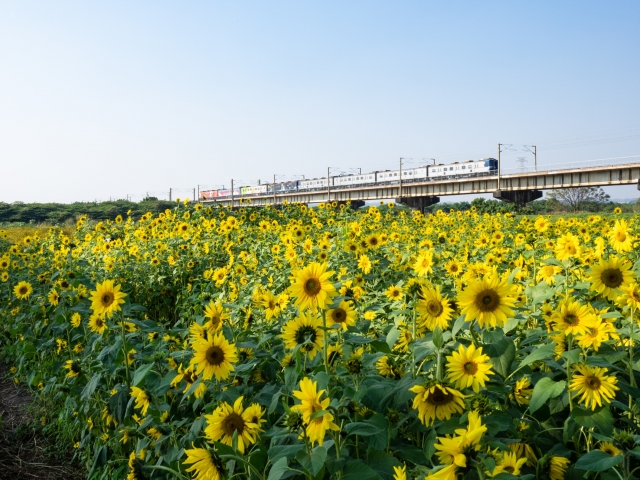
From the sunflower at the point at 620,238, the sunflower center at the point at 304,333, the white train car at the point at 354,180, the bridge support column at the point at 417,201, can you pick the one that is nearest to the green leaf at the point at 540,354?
the sunflower center at the point at 304,333

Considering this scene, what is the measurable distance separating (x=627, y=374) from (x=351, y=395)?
1282 millimetres

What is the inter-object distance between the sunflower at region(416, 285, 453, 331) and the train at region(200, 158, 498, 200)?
46451 mm

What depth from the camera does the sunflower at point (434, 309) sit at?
80.7 inches

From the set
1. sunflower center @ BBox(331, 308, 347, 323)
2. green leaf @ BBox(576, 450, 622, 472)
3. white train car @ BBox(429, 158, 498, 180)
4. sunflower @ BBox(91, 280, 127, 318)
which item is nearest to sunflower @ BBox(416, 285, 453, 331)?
sunflower center @ BBox(331, 308, 347, 323)

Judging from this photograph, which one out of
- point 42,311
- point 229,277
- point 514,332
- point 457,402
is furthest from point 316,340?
point 42,311

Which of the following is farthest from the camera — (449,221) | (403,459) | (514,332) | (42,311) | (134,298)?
(449,221)

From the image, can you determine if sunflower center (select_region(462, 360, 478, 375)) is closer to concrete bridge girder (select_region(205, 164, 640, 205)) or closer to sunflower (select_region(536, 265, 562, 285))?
sunflower (select_region(536, 265, 562, 285))

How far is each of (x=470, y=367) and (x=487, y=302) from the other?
27 cm

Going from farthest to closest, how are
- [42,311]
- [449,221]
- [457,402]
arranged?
[449,221], [42,311], [457,402]

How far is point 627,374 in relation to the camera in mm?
2160

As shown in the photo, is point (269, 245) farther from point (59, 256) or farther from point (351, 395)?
point (351, 395)

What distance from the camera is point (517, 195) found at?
49844 millimetres

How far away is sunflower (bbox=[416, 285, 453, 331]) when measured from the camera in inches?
80.7

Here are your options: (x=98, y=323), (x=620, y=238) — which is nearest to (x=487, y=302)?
(x=620, y=238)
